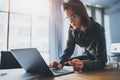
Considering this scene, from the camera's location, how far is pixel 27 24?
390 cm

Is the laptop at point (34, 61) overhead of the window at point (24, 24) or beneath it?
beneath

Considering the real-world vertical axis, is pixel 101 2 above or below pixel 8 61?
above

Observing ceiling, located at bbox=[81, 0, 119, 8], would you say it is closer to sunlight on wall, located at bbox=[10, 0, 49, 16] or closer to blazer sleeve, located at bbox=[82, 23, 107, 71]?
sunlight on wall, located at bbox=[10, 0, 49, 16]

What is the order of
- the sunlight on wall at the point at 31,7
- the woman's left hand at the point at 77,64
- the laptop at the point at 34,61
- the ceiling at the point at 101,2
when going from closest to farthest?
the laptop at the point at 34,61 < the woman's left hand at the point at 77,64 < the sunlight on wall at the point at 31,7 < the ceiling at the point at 101,2

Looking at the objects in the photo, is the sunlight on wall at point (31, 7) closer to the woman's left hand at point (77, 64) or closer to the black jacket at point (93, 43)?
the black jacket at point (93, 43)

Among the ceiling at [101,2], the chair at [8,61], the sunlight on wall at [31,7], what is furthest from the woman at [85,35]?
the ceiling at [101,2]

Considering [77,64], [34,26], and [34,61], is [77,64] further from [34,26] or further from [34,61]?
[34,26]

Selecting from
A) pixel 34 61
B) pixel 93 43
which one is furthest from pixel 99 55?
pixel 34 61

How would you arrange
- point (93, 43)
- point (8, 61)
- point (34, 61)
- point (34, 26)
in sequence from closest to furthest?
point (34, 61), point (93, 43), point (8, 61), point (34, 26)

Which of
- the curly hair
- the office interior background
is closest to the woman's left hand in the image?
the curly hair

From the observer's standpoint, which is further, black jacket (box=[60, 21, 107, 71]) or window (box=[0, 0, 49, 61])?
window (box=[0, 0, 49, 61])

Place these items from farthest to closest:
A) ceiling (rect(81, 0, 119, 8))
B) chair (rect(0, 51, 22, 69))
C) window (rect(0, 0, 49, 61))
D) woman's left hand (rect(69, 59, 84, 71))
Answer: ceiling (rect(81, 0, 119, 8)) → window (rect(0, 0, 49, 61)) → chair (rect(0, 51, 22, 69)) → woman's left hand (rect(69, 59, 84, 71))

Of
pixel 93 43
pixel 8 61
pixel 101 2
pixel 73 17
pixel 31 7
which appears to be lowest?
pixel 8 61

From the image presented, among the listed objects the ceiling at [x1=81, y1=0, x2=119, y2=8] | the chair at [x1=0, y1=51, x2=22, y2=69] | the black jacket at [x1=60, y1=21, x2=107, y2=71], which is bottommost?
the chair at [x1=0, y1=51, x2=22, y2=69]
